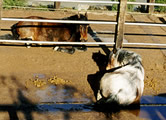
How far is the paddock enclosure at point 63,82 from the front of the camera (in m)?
4.29

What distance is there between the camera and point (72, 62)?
626cm

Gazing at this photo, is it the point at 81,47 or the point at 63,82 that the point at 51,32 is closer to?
the point at 81,47

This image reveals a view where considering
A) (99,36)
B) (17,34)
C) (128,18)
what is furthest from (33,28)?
(128,18)

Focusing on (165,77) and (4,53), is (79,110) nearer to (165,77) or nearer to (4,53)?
(165,77)

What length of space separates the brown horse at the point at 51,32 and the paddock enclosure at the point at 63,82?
0.70 feet

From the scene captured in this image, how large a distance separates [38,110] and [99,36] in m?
4.38

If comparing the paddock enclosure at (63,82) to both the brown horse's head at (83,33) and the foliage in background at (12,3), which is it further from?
the foliage in background at (12,3)

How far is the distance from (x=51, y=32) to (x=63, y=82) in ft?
7.27

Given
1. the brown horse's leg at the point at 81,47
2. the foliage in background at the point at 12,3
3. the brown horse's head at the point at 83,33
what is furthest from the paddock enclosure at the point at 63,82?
the foliage in background at the point at 12,3

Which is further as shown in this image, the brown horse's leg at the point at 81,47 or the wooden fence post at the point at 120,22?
the brown horse's leg at the point at 81,47

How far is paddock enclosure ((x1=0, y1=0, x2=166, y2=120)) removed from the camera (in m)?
4.29

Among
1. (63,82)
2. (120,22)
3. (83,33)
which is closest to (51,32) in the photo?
(83,33)

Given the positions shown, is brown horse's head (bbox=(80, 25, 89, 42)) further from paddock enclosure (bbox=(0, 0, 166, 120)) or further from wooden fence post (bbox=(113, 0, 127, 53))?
wooden fence post (bbox=(113, 0, 127, 53))

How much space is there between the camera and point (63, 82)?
5.28 meters
